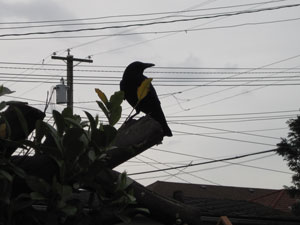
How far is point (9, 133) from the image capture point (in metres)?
1.97

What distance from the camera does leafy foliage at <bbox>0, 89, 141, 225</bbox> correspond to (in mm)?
1908

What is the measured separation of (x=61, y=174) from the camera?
1.97 m

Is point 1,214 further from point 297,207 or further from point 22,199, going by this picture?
point 297,207

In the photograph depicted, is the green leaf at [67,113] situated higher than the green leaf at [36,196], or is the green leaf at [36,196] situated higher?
the green leaf at [67,113]

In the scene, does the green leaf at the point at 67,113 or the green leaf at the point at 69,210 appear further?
the green leaf at the point at 67,113

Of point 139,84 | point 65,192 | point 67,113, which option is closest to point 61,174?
point 65,192

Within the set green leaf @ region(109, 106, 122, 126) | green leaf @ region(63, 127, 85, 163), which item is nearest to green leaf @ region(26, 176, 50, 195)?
green leaf @ region(63, 127, 85, 163)

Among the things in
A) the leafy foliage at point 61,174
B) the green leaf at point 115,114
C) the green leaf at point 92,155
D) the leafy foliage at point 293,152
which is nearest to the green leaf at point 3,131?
the leafy foliage at point 61,174

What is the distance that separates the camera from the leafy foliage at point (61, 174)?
1.91 metres

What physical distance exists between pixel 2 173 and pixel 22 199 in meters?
0.17

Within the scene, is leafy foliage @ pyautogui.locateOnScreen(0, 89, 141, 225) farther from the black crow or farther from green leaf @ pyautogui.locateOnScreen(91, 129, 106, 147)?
the black crow

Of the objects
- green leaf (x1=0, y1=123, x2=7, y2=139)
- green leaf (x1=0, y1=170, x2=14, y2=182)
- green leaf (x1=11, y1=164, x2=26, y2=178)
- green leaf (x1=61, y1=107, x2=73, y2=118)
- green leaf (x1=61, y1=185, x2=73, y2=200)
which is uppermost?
green leaf (x1=61, y1=107, x2=73, y2=118)

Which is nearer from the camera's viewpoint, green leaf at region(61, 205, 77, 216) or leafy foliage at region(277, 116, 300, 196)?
green leaf at region(61, 205, 77, 216)

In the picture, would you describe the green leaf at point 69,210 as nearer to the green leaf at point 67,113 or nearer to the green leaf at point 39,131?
the green leaf at point 39,131
